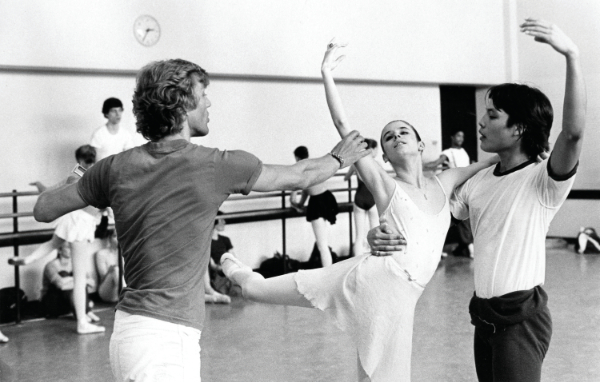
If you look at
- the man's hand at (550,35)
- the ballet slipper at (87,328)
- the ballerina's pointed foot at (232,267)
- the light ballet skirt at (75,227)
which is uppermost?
the man's hand at (550,35)

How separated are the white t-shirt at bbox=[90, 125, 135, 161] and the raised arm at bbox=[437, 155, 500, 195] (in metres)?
4.31

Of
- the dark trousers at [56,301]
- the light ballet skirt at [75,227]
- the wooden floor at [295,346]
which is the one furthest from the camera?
the dark trousers at [56,301]

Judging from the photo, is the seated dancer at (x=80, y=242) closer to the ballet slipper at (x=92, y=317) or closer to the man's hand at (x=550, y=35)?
the ballet slipper at (x=92, y=317)

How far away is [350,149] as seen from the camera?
223 centimetres

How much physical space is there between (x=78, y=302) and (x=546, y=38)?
14.5 ft

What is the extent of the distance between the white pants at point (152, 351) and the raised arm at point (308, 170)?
0.45m

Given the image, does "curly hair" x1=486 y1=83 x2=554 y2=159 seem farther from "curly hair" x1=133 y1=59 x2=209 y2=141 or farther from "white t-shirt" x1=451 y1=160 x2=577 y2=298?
"curly hair" x1=133 y1=59 x2=209 y2=141

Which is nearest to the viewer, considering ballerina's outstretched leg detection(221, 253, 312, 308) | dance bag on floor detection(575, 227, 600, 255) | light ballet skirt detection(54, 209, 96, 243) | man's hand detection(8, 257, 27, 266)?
ballerina's outstretched leg detection(221, 253, 312, 308)

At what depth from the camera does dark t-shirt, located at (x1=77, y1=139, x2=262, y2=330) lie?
198 centimetres

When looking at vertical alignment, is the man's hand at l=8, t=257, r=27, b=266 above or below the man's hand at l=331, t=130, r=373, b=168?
below

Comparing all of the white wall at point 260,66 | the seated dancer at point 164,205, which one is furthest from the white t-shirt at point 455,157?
the seated dancer at point 164,205

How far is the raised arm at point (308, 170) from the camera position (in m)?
2.06

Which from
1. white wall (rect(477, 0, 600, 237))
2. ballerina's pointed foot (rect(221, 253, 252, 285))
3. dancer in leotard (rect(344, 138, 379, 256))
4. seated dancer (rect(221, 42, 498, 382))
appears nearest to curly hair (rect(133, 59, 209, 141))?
seated dancer (rect(221, 42, 498, 382))

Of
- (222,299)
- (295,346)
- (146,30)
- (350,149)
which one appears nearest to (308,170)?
(350,149)
